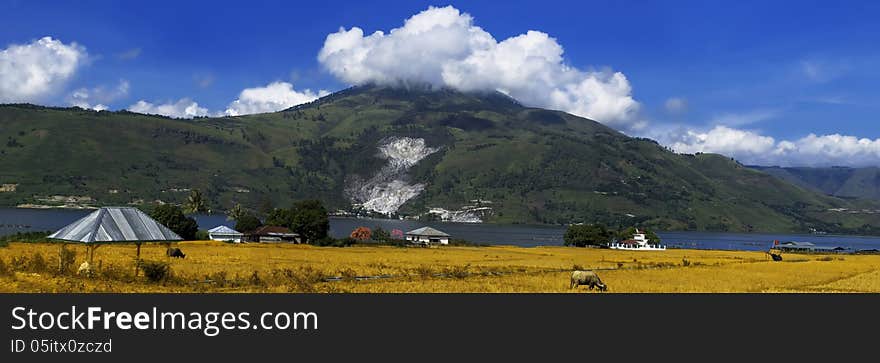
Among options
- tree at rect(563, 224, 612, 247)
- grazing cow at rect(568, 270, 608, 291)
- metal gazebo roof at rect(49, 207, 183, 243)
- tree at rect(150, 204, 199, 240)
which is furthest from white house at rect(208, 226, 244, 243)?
grazing cow at rect(568, 270, 608, 291)

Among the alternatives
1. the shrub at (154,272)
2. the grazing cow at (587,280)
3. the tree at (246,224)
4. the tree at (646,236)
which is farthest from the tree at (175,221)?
the tree at (646,236)

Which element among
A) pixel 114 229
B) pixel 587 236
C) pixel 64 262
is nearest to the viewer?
pixel 64 262

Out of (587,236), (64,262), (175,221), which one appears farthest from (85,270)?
(587,236)

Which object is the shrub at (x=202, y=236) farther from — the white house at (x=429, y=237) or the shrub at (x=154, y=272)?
the shrub at (x=154, y=272)

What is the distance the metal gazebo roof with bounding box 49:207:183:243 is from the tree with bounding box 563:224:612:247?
389 feet

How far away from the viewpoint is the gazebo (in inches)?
1487

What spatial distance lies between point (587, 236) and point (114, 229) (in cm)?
12258

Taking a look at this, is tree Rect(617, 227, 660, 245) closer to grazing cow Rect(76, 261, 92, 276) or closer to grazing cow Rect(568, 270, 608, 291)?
grazing cow Rect(568, 270, 608, 291)

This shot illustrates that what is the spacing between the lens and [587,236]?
15025cm

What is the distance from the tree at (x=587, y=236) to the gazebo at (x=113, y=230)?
119 meters

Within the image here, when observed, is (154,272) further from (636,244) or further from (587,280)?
(636,244)

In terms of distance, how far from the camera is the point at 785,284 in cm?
4847

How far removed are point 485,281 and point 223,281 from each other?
16.2 m
